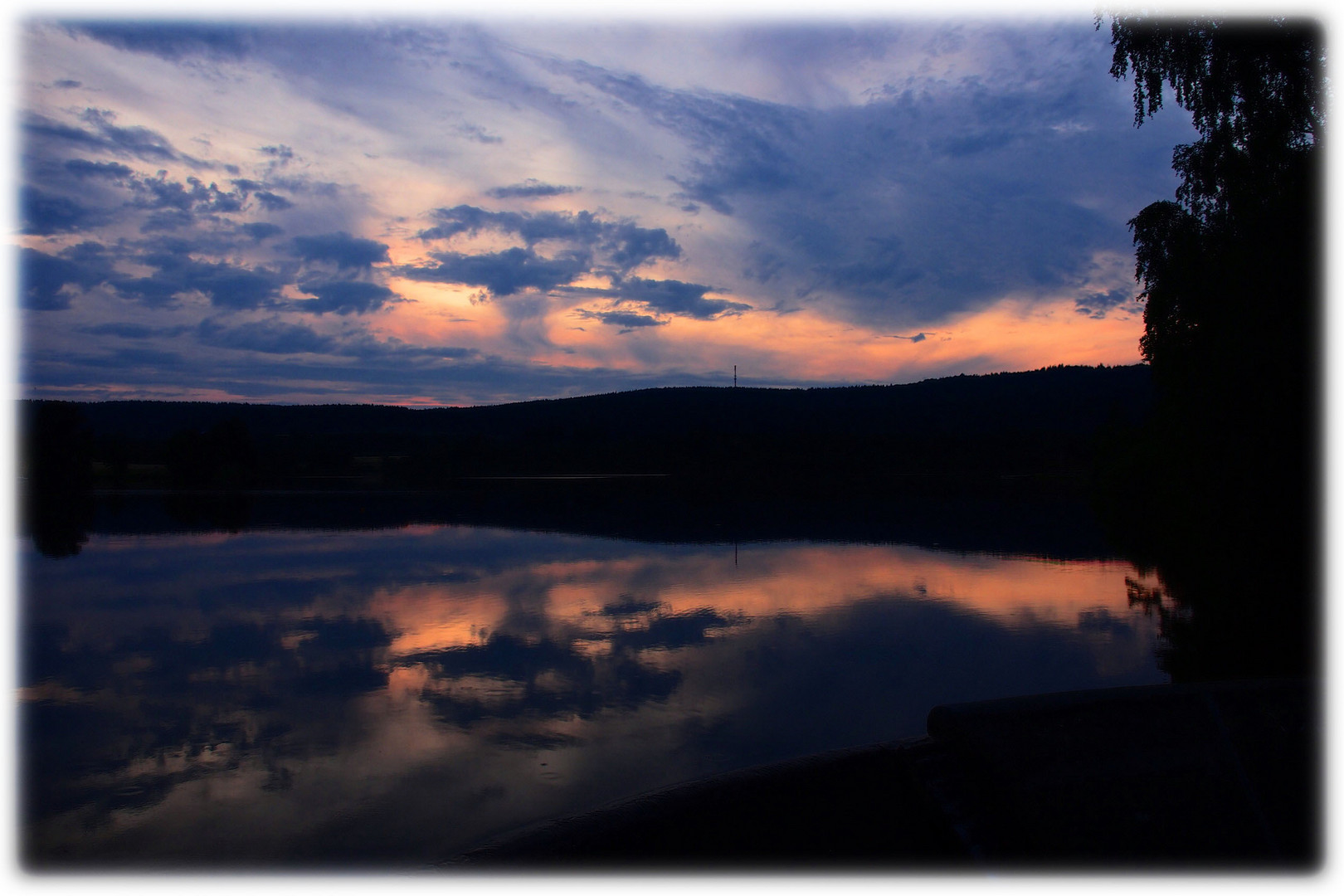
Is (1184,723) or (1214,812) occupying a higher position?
(1184,723)

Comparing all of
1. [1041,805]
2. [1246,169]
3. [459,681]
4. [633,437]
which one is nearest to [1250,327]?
[1246,169]

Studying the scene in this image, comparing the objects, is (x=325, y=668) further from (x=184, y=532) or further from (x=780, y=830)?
(x=184, y=532)

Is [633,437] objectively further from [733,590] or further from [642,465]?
[733,590]

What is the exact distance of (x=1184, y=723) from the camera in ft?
19.1

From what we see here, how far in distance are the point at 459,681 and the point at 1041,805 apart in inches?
262

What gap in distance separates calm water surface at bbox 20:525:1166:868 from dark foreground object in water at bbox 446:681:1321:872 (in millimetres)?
829

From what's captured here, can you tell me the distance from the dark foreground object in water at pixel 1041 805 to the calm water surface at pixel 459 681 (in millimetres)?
829

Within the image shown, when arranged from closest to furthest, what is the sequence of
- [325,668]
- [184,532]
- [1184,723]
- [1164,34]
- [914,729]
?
[1184,723], [914,729], [325,668], [1164,34], [184,532]

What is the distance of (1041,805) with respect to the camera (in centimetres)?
530

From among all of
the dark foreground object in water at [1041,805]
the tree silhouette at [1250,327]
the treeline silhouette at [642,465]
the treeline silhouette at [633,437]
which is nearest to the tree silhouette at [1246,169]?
the tree silhouette at [1250,327]

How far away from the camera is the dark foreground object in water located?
17.1ft

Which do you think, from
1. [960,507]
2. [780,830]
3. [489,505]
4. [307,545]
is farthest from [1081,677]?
[489,505]

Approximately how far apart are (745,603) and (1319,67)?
1120 centimetres

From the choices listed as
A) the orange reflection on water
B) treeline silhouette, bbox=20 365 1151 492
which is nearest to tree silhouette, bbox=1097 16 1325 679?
the orange reflection on water
